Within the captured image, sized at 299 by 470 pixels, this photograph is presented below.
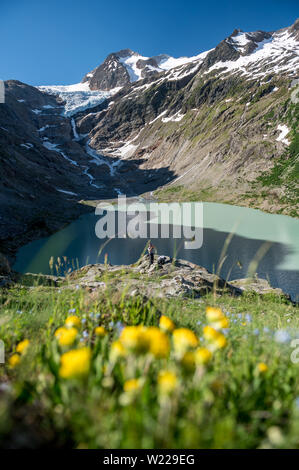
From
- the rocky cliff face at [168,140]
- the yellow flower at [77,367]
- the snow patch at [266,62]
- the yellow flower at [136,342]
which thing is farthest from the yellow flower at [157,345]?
the snow patch at [266,62]

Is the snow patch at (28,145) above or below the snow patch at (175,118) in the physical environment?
below

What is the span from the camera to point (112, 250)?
33.0 m

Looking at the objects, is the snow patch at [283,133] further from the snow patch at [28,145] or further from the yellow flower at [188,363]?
the snow patch at [28,145]

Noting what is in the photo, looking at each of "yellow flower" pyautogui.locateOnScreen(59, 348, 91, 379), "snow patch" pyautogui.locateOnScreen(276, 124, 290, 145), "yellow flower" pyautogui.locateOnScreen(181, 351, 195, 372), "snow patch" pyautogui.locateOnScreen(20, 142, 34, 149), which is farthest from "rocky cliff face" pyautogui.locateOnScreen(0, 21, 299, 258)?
"yellow flower" pyautogui.locateOnScreen(181, 351, 195, 372)

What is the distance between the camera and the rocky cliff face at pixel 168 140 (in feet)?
198

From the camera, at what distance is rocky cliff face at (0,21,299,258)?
198 ft

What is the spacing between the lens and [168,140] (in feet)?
399

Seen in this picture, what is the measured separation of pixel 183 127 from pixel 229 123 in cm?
3210

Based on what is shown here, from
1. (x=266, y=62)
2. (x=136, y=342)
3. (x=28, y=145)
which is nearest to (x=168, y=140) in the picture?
(x=266, y=62)

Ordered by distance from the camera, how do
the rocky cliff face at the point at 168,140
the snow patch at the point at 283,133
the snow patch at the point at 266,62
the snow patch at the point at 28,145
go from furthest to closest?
the snow patch at the point at 266,62, the snow patch at the point at 28,145, the snow patch at the point at 283,133, the rocky cliff face at the point at 168,140

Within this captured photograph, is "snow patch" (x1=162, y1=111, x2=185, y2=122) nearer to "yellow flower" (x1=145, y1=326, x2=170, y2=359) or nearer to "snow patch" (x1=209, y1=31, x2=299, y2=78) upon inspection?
"snow patch" (x1=209, y1=31, x2=299, y2=78)

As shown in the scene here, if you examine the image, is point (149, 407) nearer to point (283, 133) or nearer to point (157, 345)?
point (157, 345)

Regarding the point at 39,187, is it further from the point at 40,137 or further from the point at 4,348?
the point at 40,137
